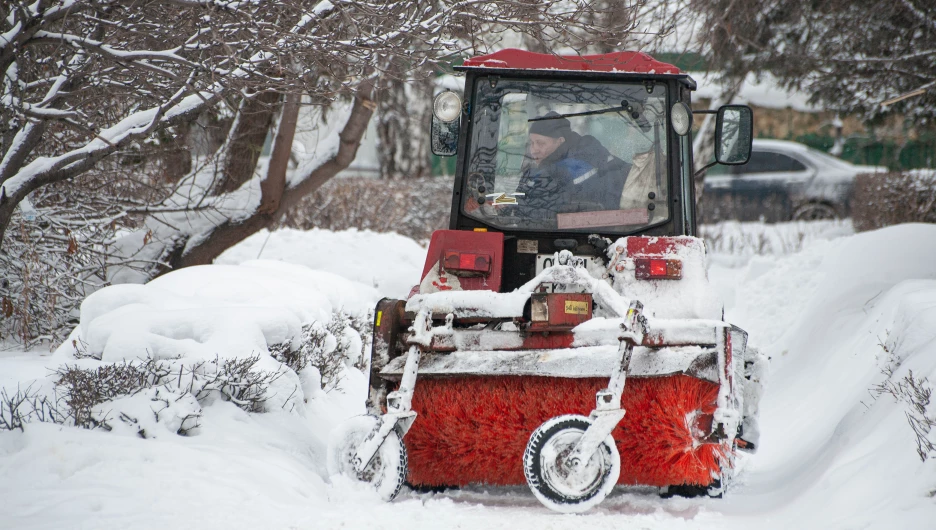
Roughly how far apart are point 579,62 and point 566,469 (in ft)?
7.83

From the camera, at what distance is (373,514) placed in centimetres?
395

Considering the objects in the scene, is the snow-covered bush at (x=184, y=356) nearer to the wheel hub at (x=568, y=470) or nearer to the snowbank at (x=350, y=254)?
the wheel hub at (x=568, y=470)

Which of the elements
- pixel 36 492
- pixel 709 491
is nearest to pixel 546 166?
pixel 709 491

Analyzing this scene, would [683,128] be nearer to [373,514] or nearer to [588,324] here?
[588,324]

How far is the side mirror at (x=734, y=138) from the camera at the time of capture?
15.9 ft

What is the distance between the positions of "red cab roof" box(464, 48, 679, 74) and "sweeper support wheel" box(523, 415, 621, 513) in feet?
7.08

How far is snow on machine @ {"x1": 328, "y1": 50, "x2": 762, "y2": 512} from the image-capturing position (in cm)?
411

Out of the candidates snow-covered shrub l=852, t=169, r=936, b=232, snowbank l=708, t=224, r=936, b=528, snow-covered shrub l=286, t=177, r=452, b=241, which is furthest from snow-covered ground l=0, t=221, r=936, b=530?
snow-covered shrub l=286, t=177, r=452, b=241

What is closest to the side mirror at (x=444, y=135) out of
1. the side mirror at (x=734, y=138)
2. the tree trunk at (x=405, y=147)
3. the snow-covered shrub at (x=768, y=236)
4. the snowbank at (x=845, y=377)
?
the side mirror at (x=734, y=138)

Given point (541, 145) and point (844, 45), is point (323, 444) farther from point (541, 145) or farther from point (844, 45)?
point (844, 45)

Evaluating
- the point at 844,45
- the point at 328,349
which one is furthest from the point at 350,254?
the point at 844,45

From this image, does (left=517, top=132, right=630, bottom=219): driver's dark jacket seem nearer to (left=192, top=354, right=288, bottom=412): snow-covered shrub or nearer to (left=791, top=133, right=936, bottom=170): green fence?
(left=192, top=354, right=288, bottom=412): snow-covered shrub

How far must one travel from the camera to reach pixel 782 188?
16703mm

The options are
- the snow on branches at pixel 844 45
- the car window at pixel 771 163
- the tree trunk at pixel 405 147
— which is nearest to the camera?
the snow on branches at pixel 844 45
